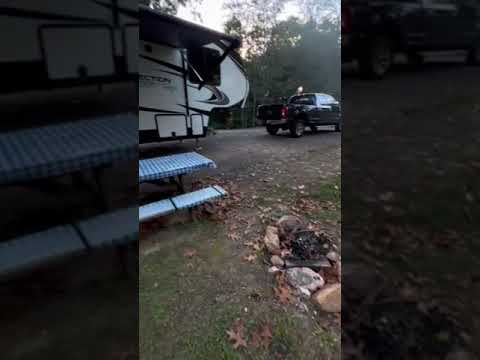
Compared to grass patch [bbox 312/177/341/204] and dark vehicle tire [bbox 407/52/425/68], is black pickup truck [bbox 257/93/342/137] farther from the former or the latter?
dark vehicle tire [bbox 407/52/425/68]

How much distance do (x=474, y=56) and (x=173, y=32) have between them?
5.45 m

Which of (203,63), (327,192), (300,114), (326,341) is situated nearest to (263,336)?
(326,341)

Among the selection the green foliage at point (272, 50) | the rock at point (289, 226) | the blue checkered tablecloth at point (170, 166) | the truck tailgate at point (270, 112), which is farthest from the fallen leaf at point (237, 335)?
the green foliage at point (272, 50)

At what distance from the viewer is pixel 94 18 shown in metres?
0.51

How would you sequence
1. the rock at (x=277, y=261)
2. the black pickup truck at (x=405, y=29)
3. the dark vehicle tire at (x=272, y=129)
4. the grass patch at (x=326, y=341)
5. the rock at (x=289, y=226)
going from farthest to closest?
the dark vehicle tire at (x=272, y=129) → the rock at (x=289, y=226) → the rock at (x=277, y=261) → the grass patch at (x=326, y=341) → the black pickup truck at (x=405, y=29)

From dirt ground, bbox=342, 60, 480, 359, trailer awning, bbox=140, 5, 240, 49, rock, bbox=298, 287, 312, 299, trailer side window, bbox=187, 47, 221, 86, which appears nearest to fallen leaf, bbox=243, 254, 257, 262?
rock, bbox=298, 287, 312, 299

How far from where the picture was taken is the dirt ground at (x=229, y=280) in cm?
173

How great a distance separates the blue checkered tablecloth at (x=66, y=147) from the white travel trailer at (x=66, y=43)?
0.08 metres

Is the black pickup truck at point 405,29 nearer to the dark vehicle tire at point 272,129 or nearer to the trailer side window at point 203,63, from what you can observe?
the trailer side window at point 203,63

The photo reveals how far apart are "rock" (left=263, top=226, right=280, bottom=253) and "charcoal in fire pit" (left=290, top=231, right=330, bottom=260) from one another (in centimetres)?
17

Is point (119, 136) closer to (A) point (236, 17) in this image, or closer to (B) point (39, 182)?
(B) point (39, 182)

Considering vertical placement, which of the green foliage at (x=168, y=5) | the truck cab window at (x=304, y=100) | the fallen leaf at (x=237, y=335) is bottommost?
the fallen leaf at (x=237, y=335)

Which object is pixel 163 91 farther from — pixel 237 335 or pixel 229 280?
pixel 237 335

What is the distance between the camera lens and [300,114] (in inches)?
342
